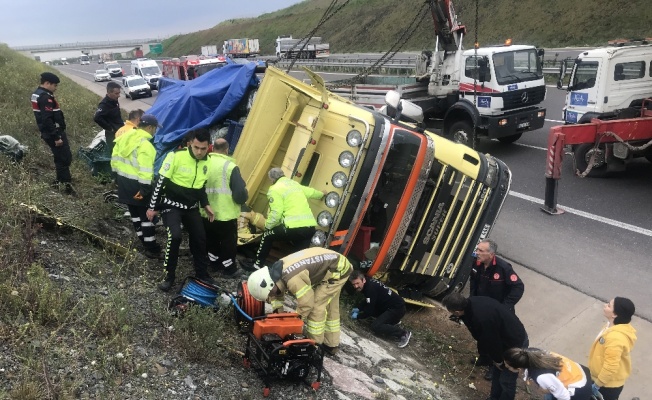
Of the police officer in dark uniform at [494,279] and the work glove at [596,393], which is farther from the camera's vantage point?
the police officer in dark uniform at [494,279]

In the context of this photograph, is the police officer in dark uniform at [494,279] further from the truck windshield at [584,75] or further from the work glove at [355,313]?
the truck windshield at [584,75]

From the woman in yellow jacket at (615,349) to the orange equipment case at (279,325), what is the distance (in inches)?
93.8

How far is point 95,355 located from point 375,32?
47045 mm

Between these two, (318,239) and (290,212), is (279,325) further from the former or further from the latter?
(318,239)

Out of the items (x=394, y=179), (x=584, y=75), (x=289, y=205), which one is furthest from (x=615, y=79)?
(x=289, y=205)

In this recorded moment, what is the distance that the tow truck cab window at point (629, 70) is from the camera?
34.4ft

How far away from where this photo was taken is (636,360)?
5.16m

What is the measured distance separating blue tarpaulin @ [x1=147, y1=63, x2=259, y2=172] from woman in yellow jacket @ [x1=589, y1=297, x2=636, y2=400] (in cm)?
538

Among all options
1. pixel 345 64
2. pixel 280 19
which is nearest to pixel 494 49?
pixel 345 64

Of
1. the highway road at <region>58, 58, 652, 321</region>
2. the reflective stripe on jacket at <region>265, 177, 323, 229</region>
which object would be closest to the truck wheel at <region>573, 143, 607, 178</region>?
the highway road at <region>58, 58, 652, 321</region>

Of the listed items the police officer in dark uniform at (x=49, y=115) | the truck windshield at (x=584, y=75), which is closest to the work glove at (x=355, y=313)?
the police officer in dark uniform at (x=49, y=115)

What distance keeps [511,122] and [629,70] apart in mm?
2425

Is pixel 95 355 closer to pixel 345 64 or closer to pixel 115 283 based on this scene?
pixel 115 283

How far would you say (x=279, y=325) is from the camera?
3949 millimetres
